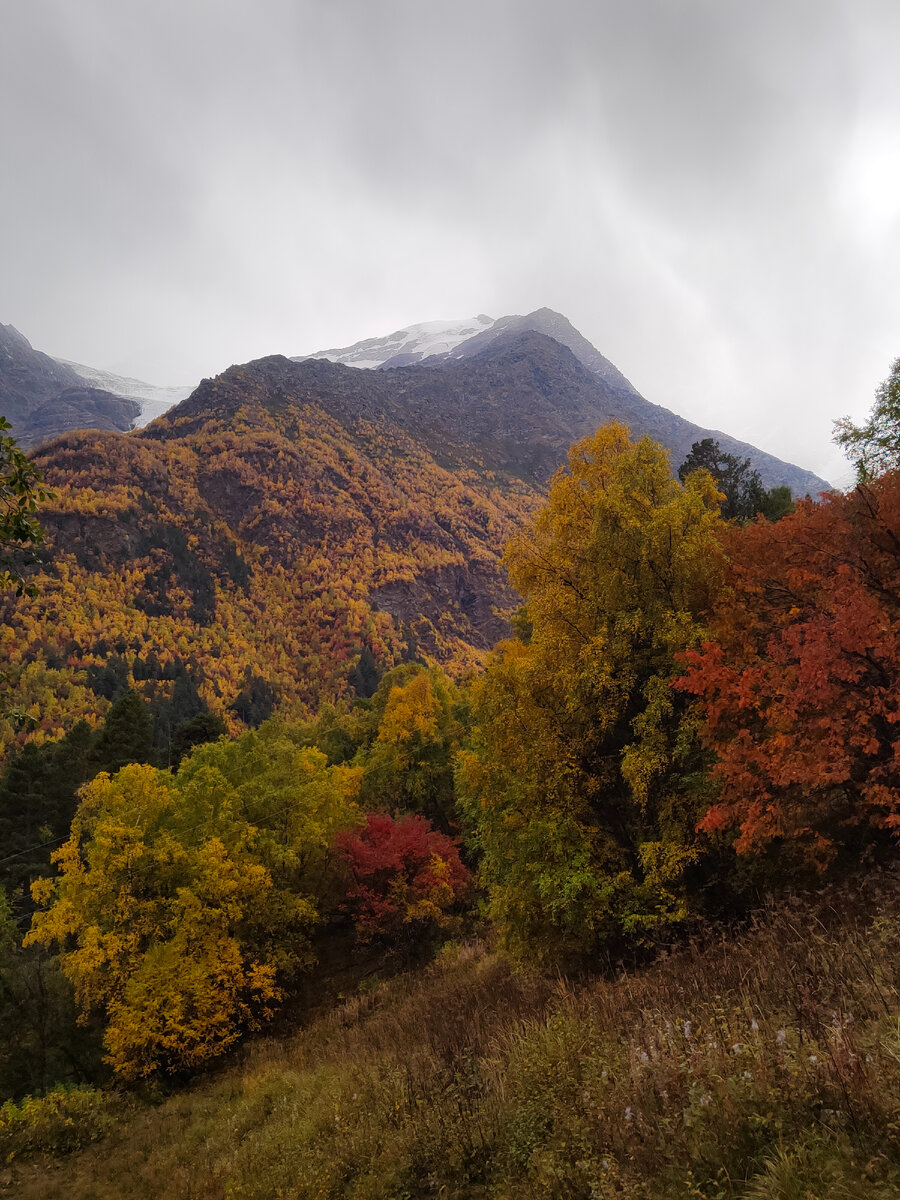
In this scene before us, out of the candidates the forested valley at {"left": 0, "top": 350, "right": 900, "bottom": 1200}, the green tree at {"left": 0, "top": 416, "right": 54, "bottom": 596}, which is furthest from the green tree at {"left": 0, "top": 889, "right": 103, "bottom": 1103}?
the green tree at {"left": 0, "top": 416, "right": 54, "bottom": 596}

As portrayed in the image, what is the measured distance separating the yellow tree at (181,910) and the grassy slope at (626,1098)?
6504 millimetres

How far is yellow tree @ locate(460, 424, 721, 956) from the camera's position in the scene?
11.9 m

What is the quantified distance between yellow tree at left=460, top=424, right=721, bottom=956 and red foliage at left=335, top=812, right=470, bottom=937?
12183 millimetres

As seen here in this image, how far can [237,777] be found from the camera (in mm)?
26656

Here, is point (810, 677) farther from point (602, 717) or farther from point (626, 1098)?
point (626, 1098)

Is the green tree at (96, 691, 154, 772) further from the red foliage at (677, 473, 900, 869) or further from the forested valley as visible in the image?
the red foliage at (677, 473, 900, 869)

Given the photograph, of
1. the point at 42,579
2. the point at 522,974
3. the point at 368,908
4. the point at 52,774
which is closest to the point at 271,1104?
the point at 522,974

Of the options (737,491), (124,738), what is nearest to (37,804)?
(124,738)

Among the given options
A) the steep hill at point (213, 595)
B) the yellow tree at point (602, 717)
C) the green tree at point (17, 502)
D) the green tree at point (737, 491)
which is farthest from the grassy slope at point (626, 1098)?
the steep hill at point (213, 595)

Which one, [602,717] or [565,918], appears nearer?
[565,918]

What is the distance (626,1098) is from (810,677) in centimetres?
688

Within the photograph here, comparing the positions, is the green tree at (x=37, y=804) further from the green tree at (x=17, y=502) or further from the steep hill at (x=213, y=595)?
the steep hill at (x=213, y=595)

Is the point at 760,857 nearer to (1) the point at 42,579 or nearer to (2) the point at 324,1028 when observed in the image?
(2) the point at 324,1028

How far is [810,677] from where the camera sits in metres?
9.20
